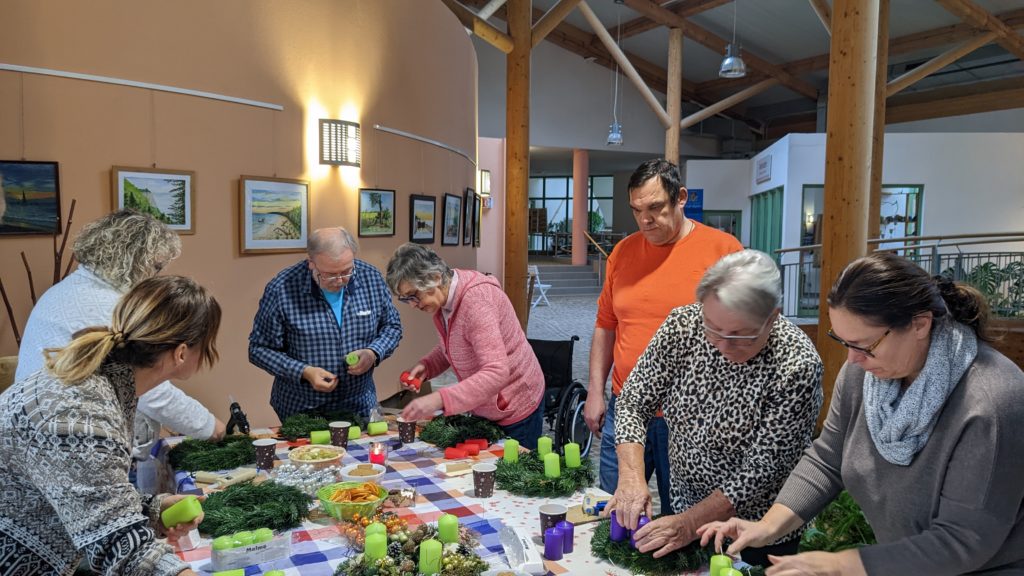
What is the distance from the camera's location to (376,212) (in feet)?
20.0

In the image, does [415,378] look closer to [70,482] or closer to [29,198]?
[70,482]

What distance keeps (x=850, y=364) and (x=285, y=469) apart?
1.67 meters

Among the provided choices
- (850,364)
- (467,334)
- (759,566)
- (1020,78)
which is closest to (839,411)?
(850,364)

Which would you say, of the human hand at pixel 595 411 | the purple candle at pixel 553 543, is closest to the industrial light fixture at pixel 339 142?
the human hand at pixel 595 411

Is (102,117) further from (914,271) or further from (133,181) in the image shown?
(914,271)

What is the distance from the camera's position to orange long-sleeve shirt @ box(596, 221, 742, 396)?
270 cm

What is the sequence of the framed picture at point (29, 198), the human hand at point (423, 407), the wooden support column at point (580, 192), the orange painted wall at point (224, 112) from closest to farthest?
the human hand at point (423, 407), the framed picture at point (29, 198), the orange painted wall at point (224, 112), the wooden support column at point (580, 192)

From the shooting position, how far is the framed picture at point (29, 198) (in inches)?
142

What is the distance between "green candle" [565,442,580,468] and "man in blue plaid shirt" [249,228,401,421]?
3.82ft

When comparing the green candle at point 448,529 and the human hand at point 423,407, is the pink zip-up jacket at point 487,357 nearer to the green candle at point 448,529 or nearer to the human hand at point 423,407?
the human hand at point 423,407

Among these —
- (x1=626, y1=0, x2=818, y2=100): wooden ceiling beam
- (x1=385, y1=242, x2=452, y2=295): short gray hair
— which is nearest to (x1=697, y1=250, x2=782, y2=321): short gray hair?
(x1=385, y1=242, x2=452, y2=295): short gray hair

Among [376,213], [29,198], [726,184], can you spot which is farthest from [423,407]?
[726,184]

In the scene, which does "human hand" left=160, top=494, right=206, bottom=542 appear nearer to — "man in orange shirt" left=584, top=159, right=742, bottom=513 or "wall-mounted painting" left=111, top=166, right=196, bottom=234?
"man in orange shirt" left=584, top=159, right=742, bottom=513

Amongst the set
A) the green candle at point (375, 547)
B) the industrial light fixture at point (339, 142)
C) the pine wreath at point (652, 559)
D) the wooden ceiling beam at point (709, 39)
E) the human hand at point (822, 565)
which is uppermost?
the wooden ceiling beam at point (709, 39)
